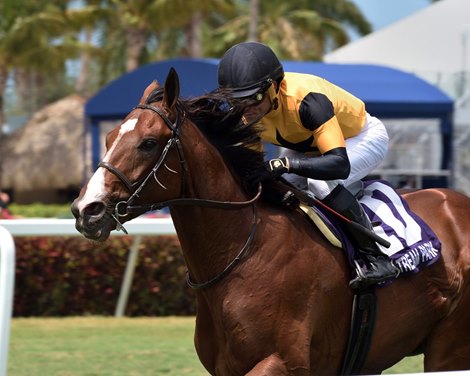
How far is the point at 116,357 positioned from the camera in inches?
254

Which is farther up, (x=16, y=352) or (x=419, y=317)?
(x=419, y=317)

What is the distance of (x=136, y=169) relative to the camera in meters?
3.57

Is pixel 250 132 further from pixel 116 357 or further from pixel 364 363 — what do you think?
pixel 116 357

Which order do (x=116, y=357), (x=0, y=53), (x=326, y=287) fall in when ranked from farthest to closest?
(x=0, y=53) < (x=116, y=357) < (x=326, y=287)

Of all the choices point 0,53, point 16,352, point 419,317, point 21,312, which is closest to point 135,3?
point 0,53

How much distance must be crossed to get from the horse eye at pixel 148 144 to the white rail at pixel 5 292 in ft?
3.02

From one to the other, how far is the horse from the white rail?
30.0 inches

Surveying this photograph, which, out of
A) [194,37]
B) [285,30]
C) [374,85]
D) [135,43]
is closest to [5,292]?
[374,85]

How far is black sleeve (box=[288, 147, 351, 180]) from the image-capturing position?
3803 millimetres

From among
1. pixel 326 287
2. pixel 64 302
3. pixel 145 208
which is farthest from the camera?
pixel 64 302

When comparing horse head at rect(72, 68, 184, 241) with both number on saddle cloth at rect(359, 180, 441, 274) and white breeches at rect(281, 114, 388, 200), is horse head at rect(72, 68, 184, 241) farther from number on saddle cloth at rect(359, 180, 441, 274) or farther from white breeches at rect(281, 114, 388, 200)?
number on saddle cloth at rect(359, 180, 441, 274)

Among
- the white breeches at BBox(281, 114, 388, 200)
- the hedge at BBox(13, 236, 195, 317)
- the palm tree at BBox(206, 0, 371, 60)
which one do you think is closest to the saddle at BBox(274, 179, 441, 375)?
the white breeches at BBox(281, 114, 388, 200)

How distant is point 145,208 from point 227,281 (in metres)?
0.44

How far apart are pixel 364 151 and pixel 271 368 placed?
1136 mm
